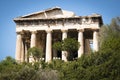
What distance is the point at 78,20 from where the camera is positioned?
59.8m

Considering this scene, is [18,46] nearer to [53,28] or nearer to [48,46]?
[48,46]

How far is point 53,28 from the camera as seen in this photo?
200 feet

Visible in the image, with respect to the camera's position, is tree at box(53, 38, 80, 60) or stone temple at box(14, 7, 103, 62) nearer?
tree at box(53, 38, 80, 60)

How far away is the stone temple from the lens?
59.3m

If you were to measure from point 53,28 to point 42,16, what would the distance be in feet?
7.96

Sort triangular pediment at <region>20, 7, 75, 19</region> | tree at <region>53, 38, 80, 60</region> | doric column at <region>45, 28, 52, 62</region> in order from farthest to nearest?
triangular pediment at <region>20, 7, 75, 19</region> → doric column at <region>45, 28, 52, 62</region> → tree at <region>53, 38, 80, 60</region>

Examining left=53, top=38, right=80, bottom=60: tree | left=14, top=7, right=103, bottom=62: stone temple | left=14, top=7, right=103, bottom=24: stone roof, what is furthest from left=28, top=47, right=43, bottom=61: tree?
left=14, top=7, right=103, bottom=24: stone roof

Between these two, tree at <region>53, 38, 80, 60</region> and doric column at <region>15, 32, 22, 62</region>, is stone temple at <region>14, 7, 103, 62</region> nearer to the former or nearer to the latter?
doric column at <region>15, 32, 22, 62</region>

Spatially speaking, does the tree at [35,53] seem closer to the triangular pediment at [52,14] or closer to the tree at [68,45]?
the tree at [68,45]

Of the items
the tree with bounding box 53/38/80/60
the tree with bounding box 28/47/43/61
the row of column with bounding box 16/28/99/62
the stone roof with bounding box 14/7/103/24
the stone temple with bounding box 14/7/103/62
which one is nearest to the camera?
the tree with bounding box 53/38/80/60

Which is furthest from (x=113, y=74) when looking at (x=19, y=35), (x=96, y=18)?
(x=19, y=35)

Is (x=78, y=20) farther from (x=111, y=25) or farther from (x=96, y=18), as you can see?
(x=111, y=25)

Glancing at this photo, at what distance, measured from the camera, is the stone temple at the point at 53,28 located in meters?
59.3

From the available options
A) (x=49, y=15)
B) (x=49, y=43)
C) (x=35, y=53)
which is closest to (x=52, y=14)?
(x=49, y=15)
